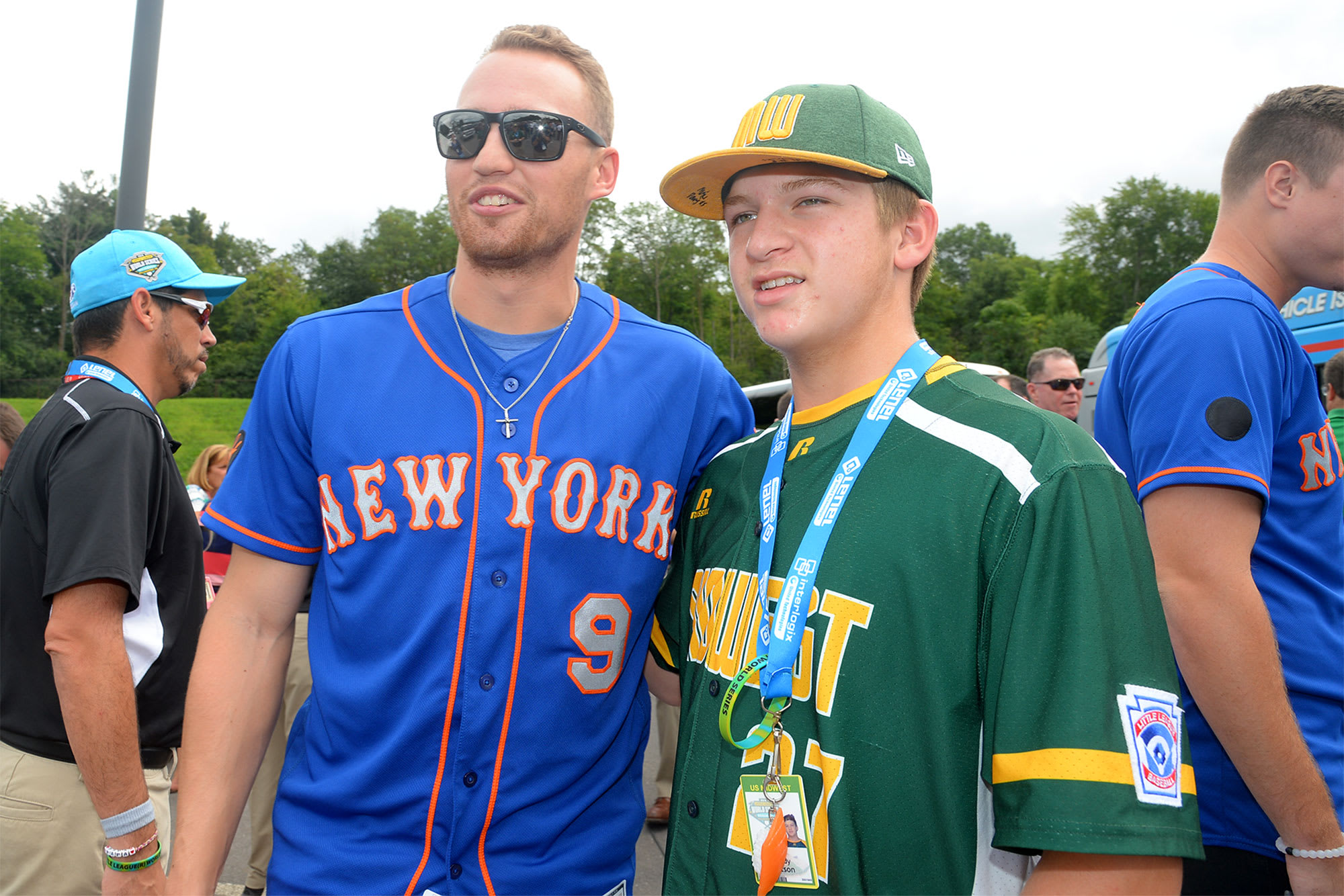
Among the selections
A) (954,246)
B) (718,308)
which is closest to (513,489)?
(718,308)

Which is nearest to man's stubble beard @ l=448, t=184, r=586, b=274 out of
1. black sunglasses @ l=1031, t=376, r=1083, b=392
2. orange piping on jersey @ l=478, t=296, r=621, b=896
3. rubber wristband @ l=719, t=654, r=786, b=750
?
orange piping on jersey @ l=478, t=296, r=621, b=896

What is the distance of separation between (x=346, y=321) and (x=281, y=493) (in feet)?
1.55

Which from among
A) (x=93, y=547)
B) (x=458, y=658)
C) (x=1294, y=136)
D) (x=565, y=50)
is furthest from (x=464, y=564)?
(x=1294, y=136)

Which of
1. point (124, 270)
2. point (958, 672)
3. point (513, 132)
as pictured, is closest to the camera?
point (958, 672)

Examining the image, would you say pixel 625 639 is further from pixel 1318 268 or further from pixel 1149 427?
pixel 1318 268

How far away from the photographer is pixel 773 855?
151 centimetres

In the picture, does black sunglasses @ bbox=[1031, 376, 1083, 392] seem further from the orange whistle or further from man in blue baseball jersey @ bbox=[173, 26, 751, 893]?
the orange whistle

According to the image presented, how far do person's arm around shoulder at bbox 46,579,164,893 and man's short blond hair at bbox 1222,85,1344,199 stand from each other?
3589 mm

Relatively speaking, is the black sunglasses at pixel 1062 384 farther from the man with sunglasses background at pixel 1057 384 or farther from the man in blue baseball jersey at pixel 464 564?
the man in blue baseball jersey at pixel 464 564

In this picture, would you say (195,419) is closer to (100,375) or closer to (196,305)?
(196,305)

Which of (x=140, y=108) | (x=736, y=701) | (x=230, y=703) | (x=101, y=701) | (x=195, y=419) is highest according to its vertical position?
(x=140, y=108)

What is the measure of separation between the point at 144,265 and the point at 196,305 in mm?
236

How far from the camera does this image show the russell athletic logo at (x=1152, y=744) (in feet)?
4.31

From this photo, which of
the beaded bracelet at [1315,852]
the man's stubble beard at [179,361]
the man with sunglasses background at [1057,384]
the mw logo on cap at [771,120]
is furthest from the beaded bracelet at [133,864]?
the man with sunglasses background at [1057,384]
